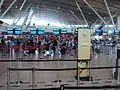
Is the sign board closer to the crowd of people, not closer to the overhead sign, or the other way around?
the overhead sign

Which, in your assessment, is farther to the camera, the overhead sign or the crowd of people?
the crowd of people

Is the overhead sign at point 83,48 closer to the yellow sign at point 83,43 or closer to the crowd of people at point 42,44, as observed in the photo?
the yellow sign at point 83,43

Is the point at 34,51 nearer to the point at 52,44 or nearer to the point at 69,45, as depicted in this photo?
the point at 52,44

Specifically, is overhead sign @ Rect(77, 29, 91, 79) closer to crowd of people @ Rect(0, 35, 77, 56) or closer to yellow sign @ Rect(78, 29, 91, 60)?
yellow sign @ Rect(78, 29, 91, 60)

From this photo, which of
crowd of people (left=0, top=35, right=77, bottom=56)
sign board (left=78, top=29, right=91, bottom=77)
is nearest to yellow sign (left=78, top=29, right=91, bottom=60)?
sign board (left=78, top=29, right=91, bottom=77)

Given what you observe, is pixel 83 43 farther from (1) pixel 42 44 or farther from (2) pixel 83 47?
(1) pixel 42 44

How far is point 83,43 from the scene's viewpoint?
42.2 ft

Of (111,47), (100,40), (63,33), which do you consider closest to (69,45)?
(63,33)

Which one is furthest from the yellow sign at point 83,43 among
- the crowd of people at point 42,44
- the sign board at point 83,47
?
the crowd of people at point 42,44

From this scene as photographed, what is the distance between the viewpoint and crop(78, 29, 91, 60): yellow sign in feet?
41.9

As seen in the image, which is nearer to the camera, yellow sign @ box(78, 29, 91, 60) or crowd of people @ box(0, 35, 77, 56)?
yellow sign @ box(78, 29, 91, 60)

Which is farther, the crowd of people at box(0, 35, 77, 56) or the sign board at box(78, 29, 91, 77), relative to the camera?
the crowd of people at box(0, 35, 77, 56)

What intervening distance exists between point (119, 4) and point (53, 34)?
971 cm

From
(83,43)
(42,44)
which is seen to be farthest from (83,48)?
(42,44)
